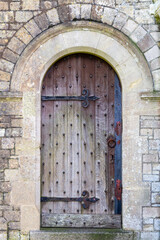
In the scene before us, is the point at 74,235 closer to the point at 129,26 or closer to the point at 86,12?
the point at 129,26

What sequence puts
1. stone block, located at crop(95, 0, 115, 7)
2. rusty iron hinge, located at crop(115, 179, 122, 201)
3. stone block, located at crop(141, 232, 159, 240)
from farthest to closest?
rusty iron hinge, located at crop(115, 179, 122, 201) < stone block, located at crop(95, 0, 115, 7) < stone block, located at crop(141, 232, 159, 240)

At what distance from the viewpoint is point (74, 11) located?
433cm

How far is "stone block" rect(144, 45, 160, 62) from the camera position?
427cm

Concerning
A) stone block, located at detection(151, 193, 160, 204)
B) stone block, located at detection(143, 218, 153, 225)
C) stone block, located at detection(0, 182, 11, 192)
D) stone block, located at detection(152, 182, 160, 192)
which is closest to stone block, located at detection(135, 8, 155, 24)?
stone block, located at detection(152, 182, 160, 192)

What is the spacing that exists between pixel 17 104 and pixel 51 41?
1.02 metres

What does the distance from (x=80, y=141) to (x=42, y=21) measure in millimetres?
1805

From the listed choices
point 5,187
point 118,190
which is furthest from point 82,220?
point 5,187

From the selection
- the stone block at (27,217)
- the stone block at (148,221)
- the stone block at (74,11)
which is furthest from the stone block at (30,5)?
the stone block at (148,221)

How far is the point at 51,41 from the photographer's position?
172 inches

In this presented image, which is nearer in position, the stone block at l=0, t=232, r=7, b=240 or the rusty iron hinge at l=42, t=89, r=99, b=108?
the stone block at l=0, t=232, r=7, b=240

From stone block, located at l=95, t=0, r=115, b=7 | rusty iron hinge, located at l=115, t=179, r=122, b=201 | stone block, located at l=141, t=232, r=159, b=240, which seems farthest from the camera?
rusty iron hinge, located at l=115, t=179, r=122, b=201

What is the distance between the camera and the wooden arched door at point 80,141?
A: 4.49 metres

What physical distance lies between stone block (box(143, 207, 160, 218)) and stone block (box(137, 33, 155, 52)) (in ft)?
7.26

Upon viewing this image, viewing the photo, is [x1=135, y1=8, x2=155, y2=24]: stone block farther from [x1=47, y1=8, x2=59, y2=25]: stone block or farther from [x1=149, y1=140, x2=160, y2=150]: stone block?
[x1=149, y1=140, x2=160, y2=150]: stone block
